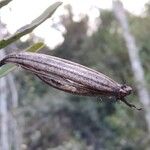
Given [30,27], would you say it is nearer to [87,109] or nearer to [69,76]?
[69,76]

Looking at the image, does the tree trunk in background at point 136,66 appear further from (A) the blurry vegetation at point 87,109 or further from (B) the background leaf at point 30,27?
(B) the background leaf at point 30,27

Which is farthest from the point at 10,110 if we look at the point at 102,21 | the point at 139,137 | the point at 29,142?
the point at 102,21

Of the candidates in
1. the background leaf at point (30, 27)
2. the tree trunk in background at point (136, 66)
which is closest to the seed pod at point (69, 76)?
the background leaf at point (30, 27)

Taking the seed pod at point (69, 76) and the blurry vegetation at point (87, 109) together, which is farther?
the blurry vegetation at point (87, 109)

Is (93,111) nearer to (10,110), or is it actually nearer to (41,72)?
(10,110)

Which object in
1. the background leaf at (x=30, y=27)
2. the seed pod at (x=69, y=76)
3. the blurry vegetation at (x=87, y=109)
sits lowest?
the seed pod at (x=69, y=76)
